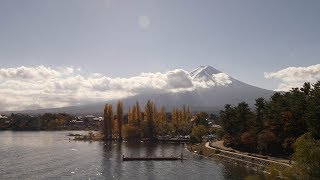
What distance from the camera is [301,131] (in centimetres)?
6819

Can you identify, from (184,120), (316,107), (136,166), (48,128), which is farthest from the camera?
(48,128)

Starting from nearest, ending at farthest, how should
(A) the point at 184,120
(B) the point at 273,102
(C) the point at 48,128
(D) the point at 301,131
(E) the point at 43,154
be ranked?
(D) the point at 301,131, (B) the point at 273,102, (E) the point at 43,154, (A) the point at 184,120, (C) the point at 48,128

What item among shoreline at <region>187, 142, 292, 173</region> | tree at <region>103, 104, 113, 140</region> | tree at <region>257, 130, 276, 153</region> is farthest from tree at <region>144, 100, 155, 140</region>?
tree at <region>257, 130, 276, 153</region>

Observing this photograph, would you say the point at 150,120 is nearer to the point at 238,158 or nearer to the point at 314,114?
the point at 238,158

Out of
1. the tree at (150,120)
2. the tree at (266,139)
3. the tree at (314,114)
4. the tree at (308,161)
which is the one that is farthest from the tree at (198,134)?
the tree at (308,161)

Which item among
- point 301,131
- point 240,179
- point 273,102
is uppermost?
point 273,102

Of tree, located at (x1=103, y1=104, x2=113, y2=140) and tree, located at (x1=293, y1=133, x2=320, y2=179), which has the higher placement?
tree, located at (x1=103, y1=104, x2=113, y2=140)

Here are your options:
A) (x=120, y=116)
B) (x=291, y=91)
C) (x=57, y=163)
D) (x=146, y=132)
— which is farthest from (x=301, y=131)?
(x=120, y=116)

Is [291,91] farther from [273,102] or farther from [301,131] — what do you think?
[301,131]

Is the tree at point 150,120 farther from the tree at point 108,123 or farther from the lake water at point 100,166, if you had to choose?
the lake water at point 100,166

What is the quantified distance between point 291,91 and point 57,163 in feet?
146

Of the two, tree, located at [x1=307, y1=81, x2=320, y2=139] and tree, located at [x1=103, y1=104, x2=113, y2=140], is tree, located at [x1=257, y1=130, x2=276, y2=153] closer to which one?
tree, located at [x1=307, y1=81, x2=320, y2=139]

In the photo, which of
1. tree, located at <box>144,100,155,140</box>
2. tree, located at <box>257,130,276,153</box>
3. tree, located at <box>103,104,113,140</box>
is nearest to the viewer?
tree, located at <box>257,130,276,153</box>

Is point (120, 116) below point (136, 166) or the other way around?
the other way around
